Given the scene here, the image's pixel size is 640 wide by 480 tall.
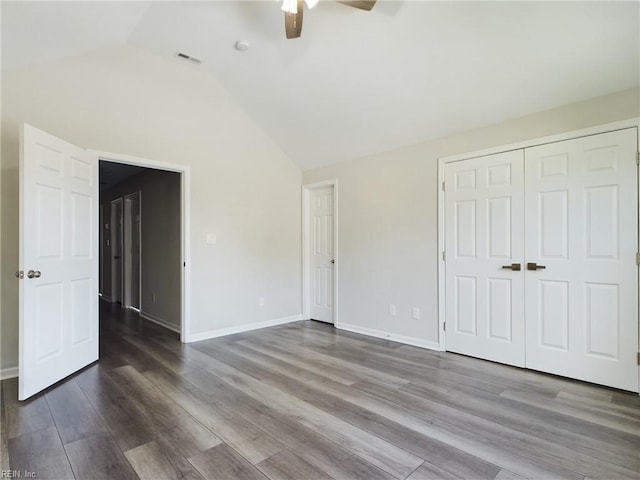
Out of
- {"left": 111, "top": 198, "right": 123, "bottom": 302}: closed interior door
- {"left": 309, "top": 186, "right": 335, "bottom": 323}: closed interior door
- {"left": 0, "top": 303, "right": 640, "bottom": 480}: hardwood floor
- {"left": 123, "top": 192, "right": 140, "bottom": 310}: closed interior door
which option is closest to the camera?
{"left": 0, "top": 303, "right": 640, "bottom": 480}: hardwood floor

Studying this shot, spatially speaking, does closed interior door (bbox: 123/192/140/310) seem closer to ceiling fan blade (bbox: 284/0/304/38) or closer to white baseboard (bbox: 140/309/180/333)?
white baseboard (bbox: 140/309/180/333)

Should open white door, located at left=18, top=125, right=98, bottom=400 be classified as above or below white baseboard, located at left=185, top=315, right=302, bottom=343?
above

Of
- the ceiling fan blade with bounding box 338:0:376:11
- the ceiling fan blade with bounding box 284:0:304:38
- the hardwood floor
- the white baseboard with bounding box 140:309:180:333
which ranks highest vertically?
the ceiling fan blade with bounding box 338:0:376:11

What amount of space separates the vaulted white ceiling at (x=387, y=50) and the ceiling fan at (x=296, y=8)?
45cm

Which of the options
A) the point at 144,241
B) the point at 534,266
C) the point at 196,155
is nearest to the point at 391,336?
the point at 534,266

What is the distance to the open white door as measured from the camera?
2.45m

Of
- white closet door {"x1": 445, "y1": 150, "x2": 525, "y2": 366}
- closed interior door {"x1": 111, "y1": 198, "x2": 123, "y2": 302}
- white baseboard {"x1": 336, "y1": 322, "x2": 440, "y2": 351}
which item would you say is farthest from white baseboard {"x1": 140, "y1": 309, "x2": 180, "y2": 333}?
white closet door {"x1": 445, "y1": 150, "x2": 525, "y2": 366}

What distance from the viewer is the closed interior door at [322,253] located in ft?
16.1

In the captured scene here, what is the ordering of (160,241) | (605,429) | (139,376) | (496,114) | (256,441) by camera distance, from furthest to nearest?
(160,241) → (496,114) → (139,376) → (605,429) → (256,441)

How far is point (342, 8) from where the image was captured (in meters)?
2.63

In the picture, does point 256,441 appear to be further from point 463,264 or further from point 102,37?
point 102,37

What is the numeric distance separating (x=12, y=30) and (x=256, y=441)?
3309 millimetres

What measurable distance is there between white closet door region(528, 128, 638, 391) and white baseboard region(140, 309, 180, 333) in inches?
165

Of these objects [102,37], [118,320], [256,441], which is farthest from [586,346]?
[118,320]
